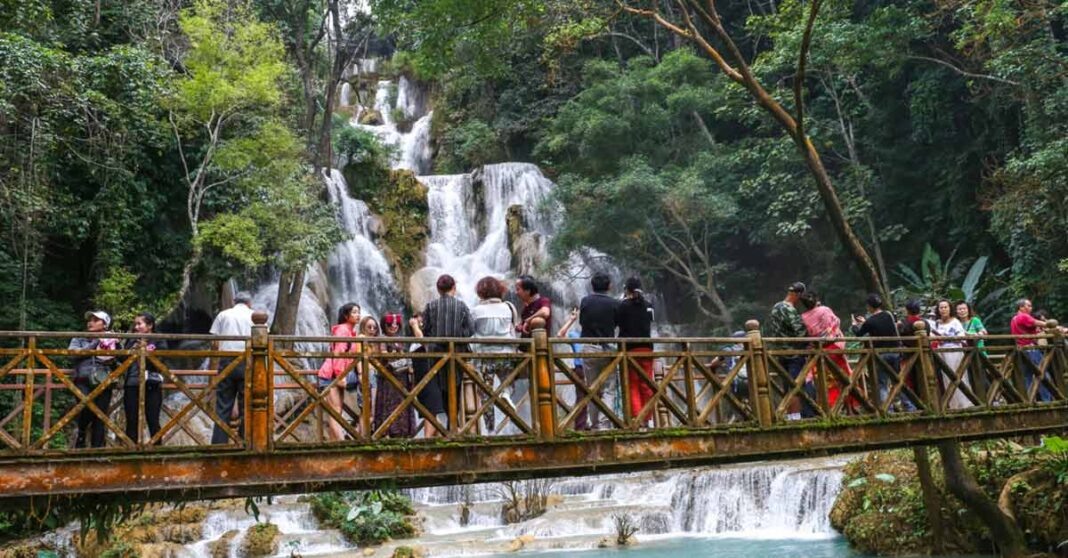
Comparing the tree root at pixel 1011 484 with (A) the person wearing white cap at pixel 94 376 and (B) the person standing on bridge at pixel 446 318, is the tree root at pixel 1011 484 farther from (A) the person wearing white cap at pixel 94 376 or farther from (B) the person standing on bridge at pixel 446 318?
(A) the person wearing white cap at pixel 94 376

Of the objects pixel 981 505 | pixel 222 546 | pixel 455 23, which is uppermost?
pixel 455 23

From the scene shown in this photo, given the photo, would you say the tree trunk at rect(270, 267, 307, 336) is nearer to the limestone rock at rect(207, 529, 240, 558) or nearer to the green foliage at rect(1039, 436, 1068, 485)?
the limestone rock at rect(207, 529, 240, 558)

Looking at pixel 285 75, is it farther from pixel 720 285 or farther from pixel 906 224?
pixel 906 224

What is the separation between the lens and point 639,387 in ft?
26.2

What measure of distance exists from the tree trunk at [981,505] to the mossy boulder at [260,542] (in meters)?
10.5

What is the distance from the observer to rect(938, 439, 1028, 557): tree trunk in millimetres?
10438

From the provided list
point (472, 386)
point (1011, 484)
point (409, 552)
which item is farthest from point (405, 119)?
point (472, 386)

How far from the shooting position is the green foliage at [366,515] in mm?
15547

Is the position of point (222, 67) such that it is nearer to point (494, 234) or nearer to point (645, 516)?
point (494, 234)

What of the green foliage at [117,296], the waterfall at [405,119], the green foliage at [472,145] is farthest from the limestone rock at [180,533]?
the green foliage at [472,145]

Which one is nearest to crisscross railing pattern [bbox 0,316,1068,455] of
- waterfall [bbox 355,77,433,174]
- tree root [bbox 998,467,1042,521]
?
tree root [bbox 998,467,1042,521]

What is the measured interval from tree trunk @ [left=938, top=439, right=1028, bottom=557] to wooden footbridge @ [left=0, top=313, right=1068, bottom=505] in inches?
40.6

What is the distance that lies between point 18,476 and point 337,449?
2.08m

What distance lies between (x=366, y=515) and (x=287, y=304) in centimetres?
731
